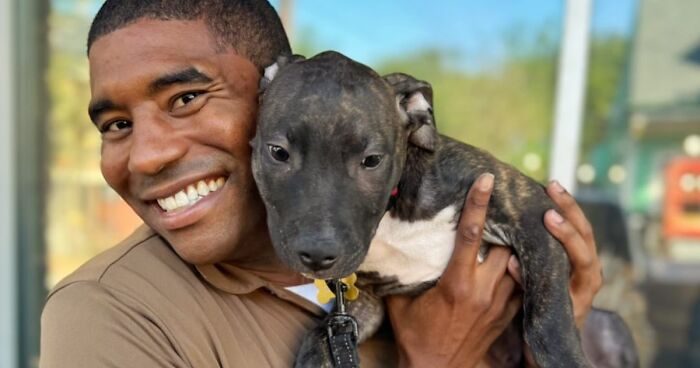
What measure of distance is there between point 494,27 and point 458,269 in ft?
11.7

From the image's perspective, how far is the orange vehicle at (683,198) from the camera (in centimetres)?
514

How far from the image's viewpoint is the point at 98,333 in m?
1.70

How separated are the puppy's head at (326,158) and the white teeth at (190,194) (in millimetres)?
127

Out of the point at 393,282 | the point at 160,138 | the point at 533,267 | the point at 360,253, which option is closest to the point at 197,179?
the point at 160,138

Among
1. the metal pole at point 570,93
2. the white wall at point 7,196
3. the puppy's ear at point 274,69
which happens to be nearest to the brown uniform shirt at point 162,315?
the puppy's ear at point 274,69

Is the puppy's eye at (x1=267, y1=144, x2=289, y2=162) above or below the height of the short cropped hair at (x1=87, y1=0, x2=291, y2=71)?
below

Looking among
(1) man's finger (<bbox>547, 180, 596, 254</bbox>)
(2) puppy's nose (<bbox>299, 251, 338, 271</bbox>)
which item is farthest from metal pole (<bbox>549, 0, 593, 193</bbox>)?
(2) puppy's nose (<bbox>299, 251, 338, 271</bbox>)

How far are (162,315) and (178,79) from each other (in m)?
0.56

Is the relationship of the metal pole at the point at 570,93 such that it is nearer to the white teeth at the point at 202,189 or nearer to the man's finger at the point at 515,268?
the man's finger at the point at 515,268

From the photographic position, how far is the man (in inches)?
69.1

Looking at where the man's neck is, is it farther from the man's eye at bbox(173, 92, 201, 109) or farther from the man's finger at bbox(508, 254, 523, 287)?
the man's finger at bbox(508, 254, 523, 287)

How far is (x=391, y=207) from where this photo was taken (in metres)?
2.13

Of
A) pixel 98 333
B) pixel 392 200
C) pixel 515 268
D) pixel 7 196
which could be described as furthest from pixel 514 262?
pixel 7 196

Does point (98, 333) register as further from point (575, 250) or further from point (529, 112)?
point (529, 112)
